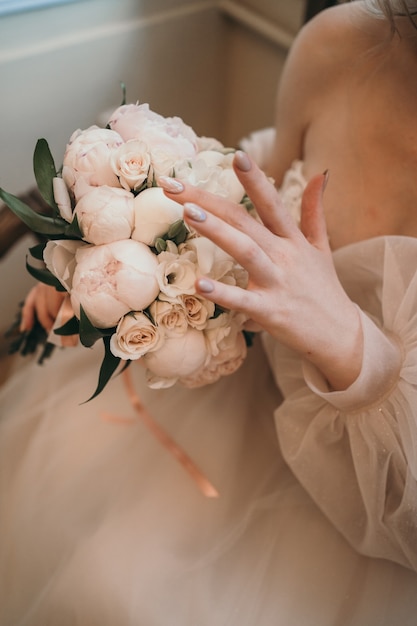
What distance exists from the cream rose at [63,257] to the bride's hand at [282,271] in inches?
4.7

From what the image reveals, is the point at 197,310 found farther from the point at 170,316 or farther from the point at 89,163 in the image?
the point at 89,163

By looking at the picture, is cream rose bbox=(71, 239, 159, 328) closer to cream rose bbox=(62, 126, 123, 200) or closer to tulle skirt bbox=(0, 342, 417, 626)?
cream rose bbox=(62, 126, 123, 200)

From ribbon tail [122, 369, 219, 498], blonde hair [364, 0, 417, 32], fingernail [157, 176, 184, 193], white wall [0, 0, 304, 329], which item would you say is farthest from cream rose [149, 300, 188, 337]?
white wall [0, 0, 304, 329]

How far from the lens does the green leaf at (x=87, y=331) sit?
515mm

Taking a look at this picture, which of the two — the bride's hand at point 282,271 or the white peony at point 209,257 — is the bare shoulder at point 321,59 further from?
the white peony at point 209,257

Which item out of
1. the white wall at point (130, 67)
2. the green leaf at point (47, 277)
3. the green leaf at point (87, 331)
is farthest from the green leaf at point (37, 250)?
the white wall at point (130, 67)

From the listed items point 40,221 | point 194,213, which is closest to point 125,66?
point 40,221

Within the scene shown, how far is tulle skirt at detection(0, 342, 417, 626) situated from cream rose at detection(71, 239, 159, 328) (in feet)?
1.17

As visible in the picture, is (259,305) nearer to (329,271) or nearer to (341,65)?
(329,271)

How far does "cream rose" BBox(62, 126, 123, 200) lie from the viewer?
1.76 ft

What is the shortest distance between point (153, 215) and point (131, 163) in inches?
2.2

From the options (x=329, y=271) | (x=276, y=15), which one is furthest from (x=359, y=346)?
(x=276, y=15)

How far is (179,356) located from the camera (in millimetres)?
533

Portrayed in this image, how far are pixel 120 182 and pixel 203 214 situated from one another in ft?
0.37
